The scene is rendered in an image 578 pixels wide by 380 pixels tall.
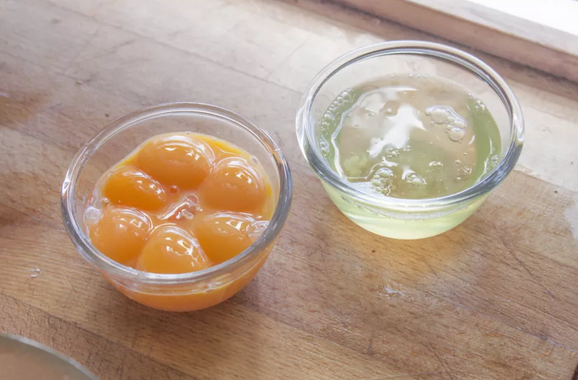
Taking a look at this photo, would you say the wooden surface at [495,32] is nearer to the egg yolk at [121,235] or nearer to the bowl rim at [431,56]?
the bowl rim at [431,56]

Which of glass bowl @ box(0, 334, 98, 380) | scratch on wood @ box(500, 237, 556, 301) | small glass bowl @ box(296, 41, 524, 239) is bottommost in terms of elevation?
glass bowl @ box(0, 334, 98, 380)

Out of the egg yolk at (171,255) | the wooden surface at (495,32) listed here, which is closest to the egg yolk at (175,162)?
the egg yolk at (171,255)

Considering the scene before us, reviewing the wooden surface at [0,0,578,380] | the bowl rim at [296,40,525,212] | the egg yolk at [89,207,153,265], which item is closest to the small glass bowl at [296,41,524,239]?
the bowl rim at [296,40,525,212]

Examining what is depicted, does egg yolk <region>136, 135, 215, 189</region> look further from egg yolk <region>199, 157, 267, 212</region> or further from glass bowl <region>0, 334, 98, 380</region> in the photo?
glass bowl <region>0, 334, 98, 380</region>

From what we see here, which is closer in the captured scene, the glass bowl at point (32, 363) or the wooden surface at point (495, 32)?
the glass bowl at point (32, 363)

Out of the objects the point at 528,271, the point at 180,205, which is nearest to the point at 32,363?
the point at 180,205
